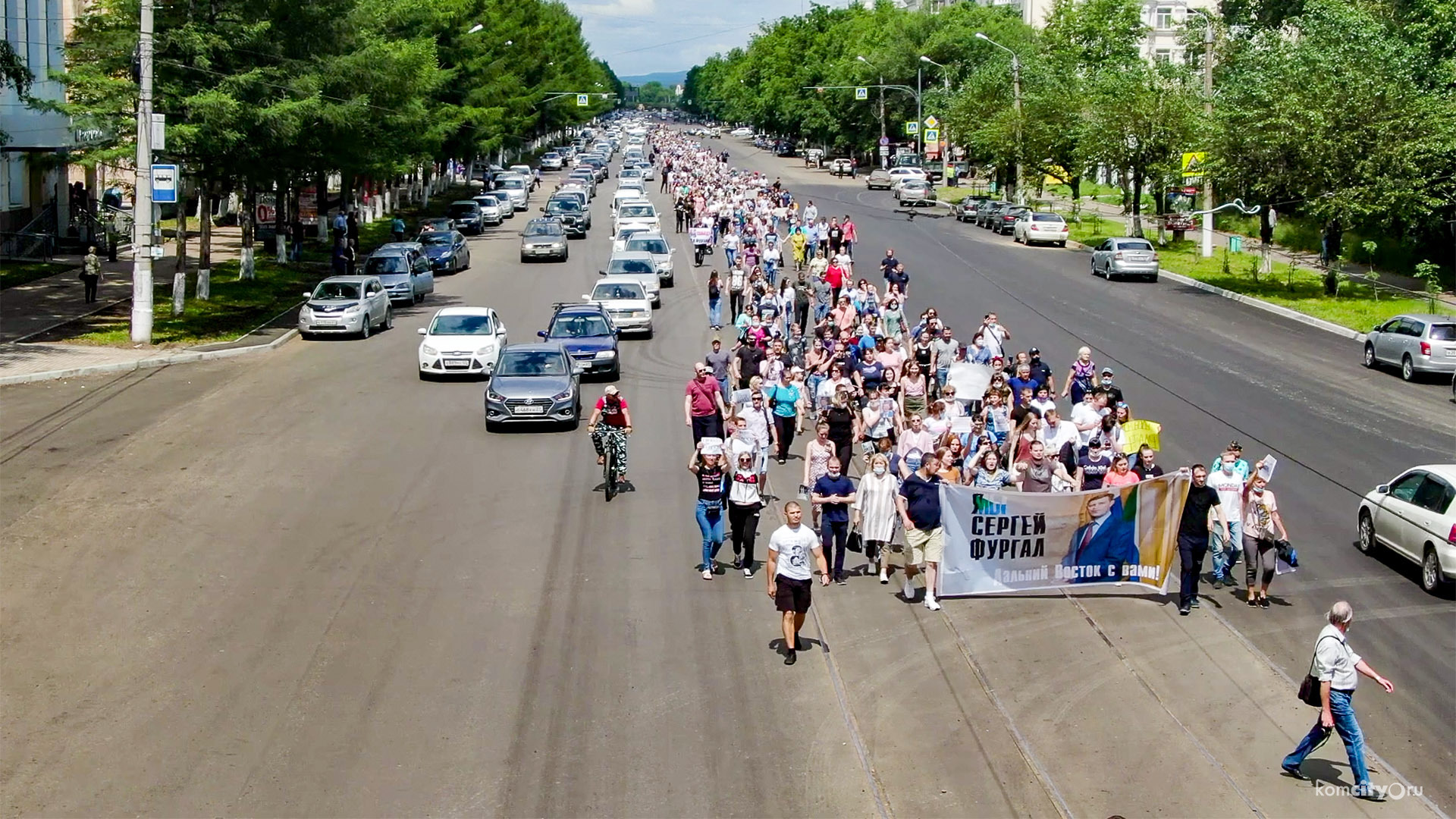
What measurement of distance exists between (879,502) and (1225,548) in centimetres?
382

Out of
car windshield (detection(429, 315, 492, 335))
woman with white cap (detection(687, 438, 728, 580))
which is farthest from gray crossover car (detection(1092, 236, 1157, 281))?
woman with white cap (detection(687, 438, 728, 580))

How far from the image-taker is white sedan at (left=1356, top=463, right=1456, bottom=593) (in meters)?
15.4

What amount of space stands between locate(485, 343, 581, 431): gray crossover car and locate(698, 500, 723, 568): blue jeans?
778 centimetres

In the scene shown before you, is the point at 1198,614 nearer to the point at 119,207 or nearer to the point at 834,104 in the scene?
the point at 119,207

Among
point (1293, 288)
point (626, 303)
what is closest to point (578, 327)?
point (626, 303)

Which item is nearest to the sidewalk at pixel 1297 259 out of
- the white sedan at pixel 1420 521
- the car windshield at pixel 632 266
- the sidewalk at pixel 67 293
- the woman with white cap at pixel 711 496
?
the car windshield at pixel 632 266

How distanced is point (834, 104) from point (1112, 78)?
Result: 59.8m

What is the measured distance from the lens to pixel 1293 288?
43.2m

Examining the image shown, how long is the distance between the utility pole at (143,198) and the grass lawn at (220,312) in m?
0.66

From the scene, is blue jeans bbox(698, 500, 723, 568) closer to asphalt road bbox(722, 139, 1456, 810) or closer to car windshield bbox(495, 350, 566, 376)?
asphalt road bbox(722, 139, 1456, 810)

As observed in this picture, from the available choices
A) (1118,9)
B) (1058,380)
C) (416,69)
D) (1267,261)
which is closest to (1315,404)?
(1058,380)

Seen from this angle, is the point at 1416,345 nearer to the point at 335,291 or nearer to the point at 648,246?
the point at 648,246

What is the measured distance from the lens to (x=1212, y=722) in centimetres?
1194

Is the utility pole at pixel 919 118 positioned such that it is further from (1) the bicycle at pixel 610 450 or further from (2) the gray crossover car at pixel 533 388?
(1) the bicycle at pixel 610 450
